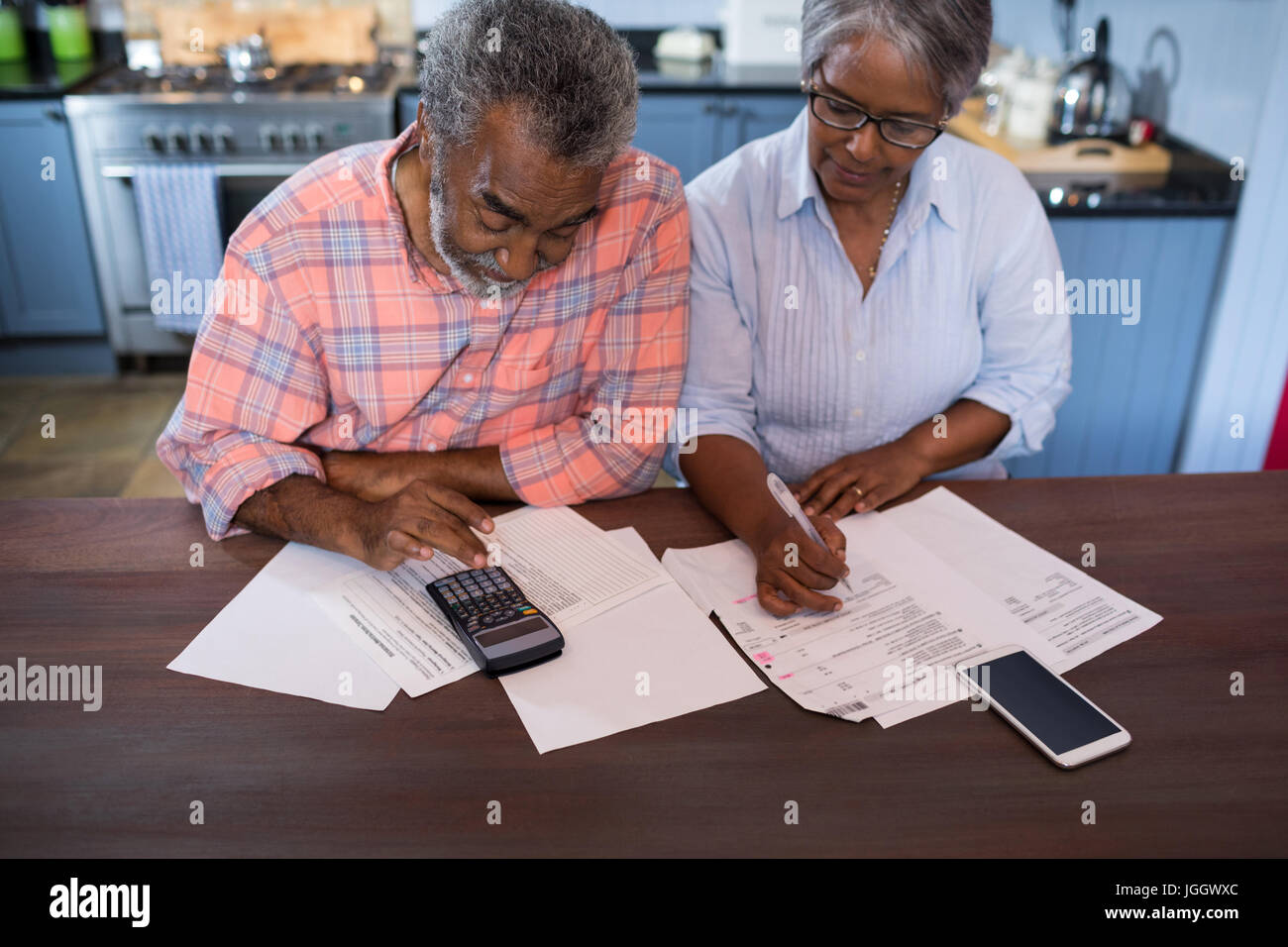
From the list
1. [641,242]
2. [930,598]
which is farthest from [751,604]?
[641,242]

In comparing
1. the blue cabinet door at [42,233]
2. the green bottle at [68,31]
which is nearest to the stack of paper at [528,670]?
the blue cabinet door at [42,233]

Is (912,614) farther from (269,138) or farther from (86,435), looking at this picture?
(86,435)

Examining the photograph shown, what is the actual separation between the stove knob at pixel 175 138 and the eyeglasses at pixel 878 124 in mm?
2529

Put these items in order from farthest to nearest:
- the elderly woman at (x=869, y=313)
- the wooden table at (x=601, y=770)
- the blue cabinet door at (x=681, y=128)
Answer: the blue cabinet door at (x=681, y=128) < the elderly woman at (x=869, y=313) < the wooden table at (x=601, y=770)

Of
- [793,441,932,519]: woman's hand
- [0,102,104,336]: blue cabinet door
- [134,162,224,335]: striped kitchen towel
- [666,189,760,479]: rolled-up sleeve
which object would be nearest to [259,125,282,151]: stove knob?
[134,162,224,335]: striped kitchen towel

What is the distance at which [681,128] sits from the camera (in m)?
3.43

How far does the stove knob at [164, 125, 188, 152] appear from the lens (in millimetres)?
3271

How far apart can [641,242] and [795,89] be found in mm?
2135

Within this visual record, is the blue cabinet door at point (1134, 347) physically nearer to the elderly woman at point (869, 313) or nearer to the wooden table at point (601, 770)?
the elderly woman at point (869, 313)

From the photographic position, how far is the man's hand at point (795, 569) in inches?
47.5

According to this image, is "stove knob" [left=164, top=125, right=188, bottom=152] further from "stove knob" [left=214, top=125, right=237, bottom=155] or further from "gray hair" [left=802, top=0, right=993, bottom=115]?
"gray hair" [left=802, top=0, right=993, bottom=115]

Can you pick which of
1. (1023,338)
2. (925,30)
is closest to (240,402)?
(925,30)

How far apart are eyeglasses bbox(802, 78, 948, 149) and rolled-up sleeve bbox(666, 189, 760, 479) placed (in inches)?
9.1

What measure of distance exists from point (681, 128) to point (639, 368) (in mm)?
2129
